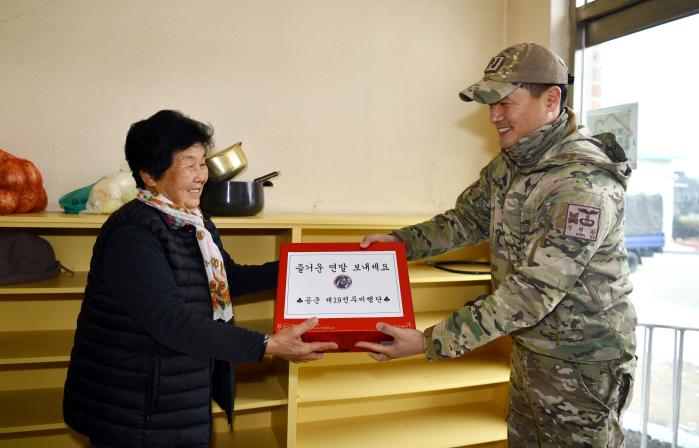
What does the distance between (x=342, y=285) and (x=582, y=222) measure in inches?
31.1

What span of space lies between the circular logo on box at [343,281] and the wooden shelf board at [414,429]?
104 centimetres

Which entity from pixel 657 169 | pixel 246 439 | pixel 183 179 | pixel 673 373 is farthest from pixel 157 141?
pixel 673 373

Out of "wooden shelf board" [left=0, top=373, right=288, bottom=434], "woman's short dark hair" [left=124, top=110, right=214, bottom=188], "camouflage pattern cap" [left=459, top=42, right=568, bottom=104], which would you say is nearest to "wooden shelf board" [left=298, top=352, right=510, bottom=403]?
"wooden shelf board" [left=0, top=373, right=288, bottom=434]

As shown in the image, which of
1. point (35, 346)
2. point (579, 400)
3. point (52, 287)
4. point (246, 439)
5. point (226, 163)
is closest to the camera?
point (579, 400)

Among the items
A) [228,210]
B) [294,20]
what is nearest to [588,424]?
[228,210]

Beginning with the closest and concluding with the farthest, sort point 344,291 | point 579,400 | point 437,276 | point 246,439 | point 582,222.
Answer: point 582,222 < point 579,400 < point 344,291 < point 437,276 < point 246,439

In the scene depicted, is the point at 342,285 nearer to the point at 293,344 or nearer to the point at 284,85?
the point at 293,344

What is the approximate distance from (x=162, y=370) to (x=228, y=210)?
828 mm

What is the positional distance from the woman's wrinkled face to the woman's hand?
1.68ft

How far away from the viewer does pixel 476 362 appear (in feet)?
8.98

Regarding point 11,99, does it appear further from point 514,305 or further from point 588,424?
point 588,424

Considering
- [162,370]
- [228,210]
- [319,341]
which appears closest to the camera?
[162,370]

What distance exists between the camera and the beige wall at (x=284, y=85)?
94.7 inches

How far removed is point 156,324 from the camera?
1.53 meters
